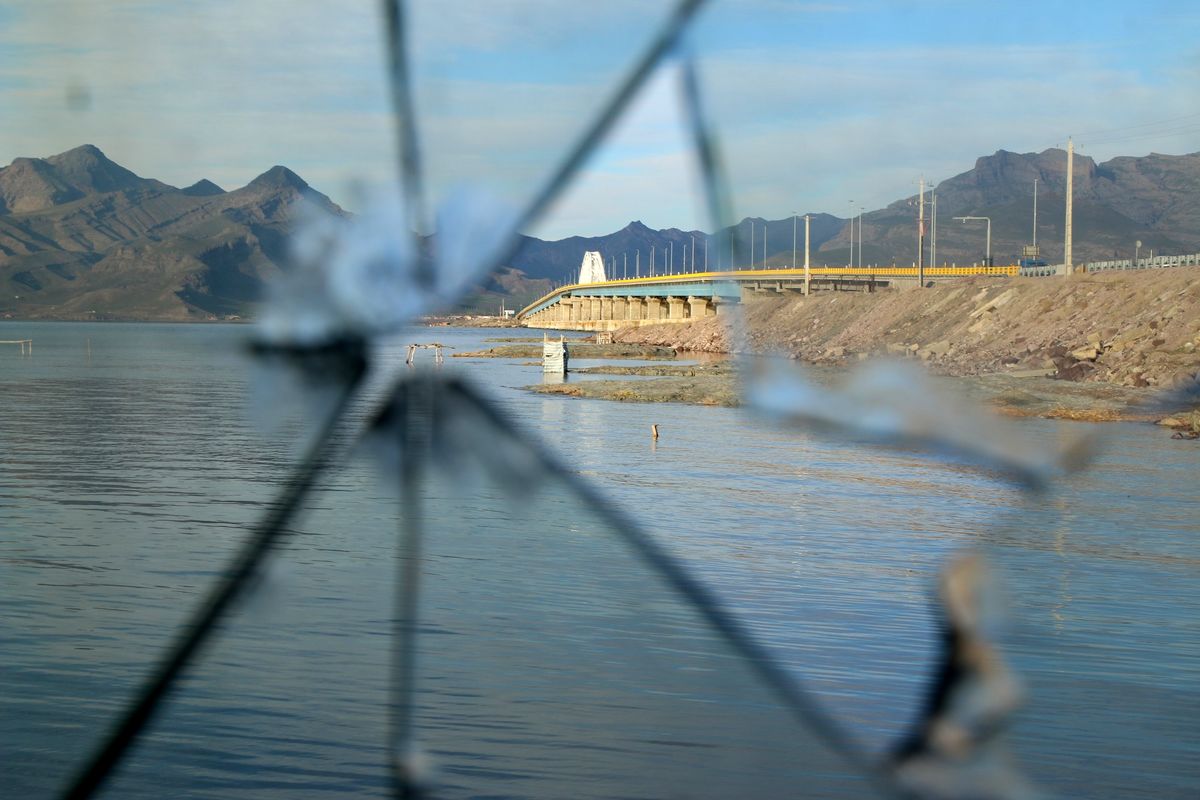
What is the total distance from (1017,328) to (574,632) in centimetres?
1431

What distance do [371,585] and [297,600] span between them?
68.4 inches

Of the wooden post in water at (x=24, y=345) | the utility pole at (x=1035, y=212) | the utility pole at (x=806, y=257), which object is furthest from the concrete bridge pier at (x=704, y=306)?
the wooden post in water at (x=24, y=345)

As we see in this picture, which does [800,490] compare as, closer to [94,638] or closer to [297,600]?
[297,600]

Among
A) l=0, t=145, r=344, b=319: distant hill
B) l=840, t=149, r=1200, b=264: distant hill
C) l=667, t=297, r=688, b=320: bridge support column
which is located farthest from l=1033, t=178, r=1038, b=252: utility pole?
l=667, t=297, r=688, b=320: bridge support column

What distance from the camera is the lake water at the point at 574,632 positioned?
39.4 ft

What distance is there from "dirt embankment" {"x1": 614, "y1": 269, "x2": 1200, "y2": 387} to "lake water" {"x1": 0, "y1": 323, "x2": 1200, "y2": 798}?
0.71ft

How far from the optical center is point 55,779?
12.4 meters

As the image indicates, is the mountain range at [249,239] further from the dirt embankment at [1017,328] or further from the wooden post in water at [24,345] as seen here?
the wooden post in water at [24,345]

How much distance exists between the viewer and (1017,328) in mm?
3672

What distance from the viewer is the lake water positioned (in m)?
12.0

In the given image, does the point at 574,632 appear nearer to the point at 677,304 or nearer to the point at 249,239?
the point at 677,304

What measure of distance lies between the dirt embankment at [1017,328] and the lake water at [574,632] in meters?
0.22

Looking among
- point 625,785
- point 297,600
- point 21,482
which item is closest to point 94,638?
point 297,600

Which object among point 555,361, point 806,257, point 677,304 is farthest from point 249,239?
point 555,361
